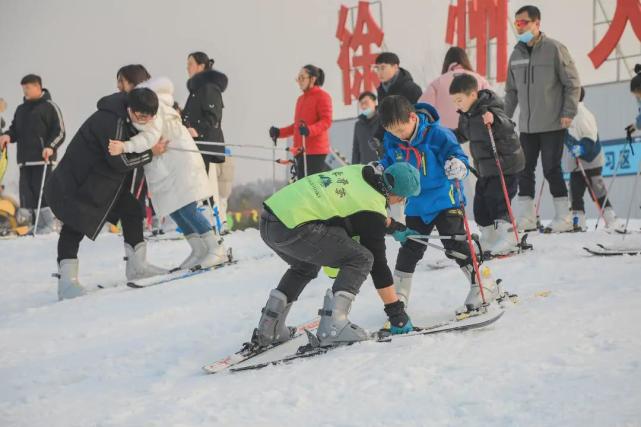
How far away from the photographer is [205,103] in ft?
26.7

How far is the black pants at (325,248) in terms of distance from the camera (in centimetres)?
406

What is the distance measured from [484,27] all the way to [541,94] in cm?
964

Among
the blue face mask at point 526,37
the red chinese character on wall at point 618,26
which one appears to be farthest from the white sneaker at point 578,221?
the red chinese character on wall at point 618,26

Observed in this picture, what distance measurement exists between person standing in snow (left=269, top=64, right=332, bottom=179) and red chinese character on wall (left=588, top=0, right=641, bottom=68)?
7.44 meters

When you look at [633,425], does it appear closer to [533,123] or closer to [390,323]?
[390,323]

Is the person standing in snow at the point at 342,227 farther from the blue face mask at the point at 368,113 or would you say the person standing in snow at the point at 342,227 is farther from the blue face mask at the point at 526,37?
the blue face mask at the point at 368,113

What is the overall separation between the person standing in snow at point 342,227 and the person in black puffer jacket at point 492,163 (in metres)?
2.56

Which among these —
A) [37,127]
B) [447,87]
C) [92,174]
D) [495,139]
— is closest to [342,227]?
[495,139]

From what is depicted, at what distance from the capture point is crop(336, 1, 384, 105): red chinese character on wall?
1867 centimetres

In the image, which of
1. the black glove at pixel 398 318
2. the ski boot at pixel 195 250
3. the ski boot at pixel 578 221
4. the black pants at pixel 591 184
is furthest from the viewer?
the black pants at pixel 591 184

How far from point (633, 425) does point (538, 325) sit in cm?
150

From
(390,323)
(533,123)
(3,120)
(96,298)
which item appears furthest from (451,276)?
(3,120)

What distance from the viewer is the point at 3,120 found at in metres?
12.5

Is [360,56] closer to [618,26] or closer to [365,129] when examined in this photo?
[618,26]
